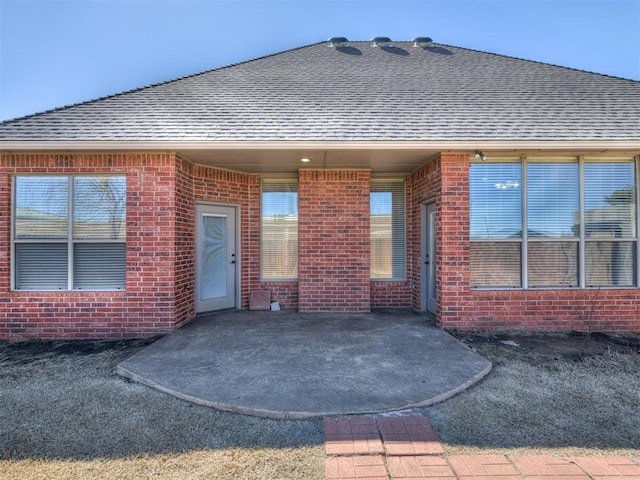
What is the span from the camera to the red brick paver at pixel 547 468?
223 centimetres

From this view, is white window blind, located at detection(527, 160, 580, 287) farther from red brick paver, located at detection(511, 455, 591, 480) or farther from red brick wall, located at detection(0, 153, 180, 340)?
red brick wall, located at detection(0, 153, 180, 340)

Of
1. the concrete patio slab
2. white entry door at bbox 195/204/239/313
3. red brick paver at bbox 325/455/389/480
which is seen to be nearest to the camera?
red brick paver at bbox 325/455/389/480

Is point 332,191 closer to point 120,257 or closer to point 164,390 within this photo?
point 120,257

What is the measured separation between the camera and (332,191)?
6961mm

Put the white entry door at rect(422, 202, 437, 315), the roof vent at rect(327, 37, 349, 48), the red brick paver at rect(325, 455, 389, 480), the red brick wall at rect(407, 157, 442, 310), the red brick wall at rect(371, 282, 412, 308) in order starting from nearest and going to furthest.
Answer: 1. the red brick paver at rect(325, 455, 389, 480)
2. the red brick wall at rect(407, 157, 442, 310)
3. the white entry door at rect(422, 202, 437, 315)
4. the red brick wall at rect(371, 282, 412, 308)
5. the roof vent at rect(327, 37, 349, 48)

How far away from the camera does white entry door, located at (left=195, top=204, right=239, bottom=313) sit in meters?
6.72

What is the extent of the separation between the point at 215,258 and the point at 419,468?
225 inches

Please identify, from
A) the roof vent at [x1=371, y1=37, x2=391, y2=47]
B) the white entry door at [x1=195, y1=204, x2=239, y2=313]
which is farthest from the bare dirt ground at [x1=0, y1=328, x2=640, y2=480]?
the roof vent at [x1=371, y1=37, x2=391, y2=47]

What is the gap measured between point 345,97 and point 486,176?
3.27 metres

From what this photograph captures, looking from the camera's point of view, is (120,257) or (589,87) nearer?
(120,257)

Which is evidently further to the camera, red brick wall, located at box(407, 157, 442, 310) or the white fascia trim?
red brick wall, located at box(407, 157, 442, 310)

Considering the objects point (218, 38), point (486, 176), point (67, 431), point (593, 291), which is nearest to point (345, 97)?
point (486, 176)

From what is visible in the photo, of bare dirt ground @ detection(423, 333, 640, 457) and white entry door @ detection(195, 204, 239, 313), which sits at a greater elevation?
white entry door @ detection(195, 204, 239, 313)

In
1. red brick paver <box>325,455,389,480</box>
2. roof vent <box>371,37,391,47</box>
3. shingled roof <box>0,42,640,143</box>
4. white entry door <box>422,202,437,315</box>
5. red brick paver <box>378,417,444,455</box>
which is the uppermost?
roof vent <box>371,37,391,47</box>
